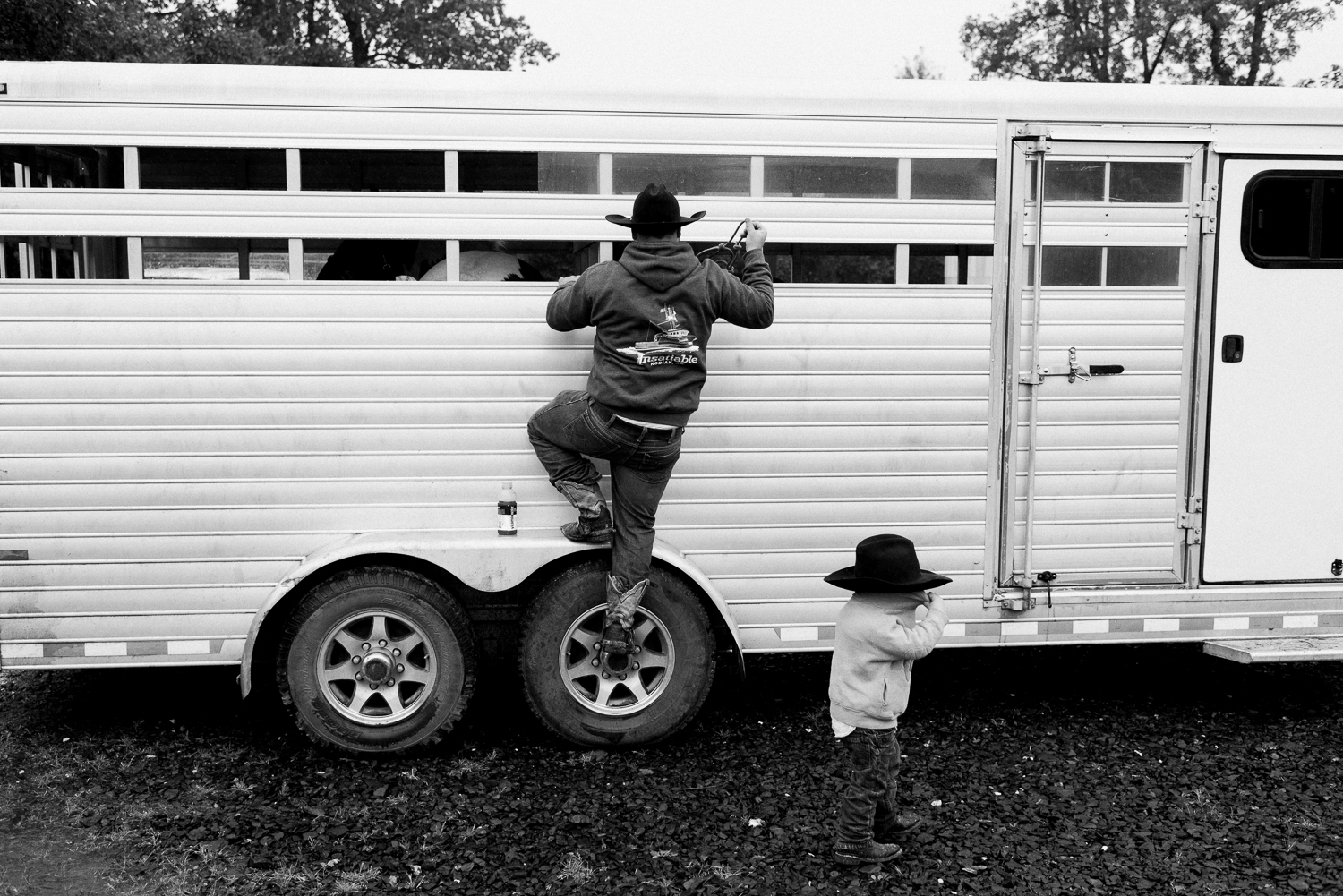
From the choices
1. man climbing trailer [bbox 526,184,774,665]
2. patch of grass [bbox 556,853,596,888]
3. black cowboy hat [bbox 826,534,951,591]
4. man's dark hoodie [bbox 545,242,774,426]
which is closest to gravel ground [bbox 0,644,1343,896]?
patch of grass [bbox 556,853,596,888]

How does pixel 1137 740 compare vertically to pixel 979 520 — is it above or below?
below

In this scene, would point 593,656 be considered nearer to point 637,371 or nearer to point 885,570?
point 637,371

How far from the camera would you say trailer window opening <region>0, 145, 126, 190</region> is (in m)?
4.62

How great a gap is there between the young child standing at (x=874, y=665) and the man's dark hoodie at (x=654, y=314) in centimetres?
110

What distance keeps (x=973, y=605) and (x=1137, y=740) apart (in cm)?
100

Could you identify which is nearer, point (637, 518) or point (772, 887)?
point (772, 887)

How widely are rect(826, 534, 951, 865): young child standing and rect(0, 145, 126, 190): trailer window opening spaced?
10.8ft

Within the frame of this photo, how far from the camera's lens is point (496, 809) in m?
4.51

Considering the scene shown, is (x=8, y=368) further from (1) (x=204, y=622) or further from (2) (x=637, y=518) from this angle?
(2) (x=637, y=518)

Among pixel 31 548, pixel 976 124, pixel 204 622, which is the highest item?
pixel 976 124

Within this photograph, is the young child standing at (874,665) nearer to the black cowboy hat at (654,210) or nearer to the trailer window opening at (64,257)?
the black cowboy hat at (654,210)

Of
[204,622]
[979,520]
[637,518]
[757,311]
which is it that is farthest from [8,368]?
[979,520]

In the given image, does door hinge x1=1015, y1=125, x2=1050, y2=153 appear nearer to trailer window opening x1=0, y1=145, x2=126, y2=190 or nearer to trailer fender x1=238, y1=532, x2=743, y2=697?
trailer fender x1=238, y1=532, x2=743, y2=697

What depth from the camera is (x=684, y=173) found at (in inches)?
194
